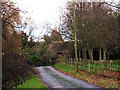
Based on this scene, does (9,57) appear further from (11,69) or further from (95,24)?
(95,24)

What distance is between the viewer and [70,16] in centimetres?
3419

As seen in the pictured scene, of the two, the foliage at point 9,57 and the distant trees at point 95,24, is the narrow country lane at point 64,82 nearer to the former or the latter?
the foliage at point 9,57

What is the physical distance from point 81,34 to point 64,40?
678 cm

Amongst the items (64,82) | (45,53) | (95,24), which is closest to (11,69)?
(64,82)

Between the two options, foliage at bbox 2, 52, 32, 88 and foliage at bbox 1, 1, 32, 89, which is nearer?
foliage at bbox 2, 52, 32, 88

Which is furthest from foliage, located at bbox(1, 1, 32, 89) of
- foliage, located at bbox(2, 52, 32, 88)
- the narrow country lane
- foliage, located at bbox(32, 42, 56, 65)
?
foliage, located at bbox(32, 42, 56, 65)

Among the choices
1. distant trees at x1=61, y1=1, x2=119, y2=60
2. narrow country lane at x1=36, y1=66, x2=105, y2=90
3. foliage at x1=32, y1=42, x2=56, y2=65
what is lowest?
narrow country lane at x1=36, y1=66, x2=105, y2=90

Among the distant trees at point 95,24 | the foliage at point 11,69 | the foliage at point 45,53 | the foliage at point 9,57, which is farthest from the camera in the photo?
the foliage at point 45,53

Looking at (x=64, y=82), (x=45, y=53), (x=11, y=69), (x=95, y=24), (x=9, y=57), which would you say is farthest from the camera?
(x=45, y=53)

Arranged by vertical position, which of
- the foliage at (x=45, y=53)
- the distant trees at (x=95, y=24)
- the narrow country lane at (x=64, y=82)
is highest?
the distant trees at (x=95, y=24)

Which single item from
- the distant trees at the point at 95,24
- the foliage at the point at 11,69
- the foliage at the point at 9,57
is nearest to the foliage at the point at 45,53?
the distant trees at the point at 95,24

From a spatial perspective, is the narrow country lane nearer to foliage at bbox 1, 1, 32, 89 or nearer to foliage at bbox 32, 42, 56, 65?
foliage at bbox 1, 1, 32, 89

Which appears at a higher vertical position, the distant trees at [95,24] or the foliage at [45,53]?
the distant trees at [95,24]

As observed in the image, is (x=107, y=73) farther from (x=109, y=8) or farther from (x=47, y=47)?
(x=47, y=47)
